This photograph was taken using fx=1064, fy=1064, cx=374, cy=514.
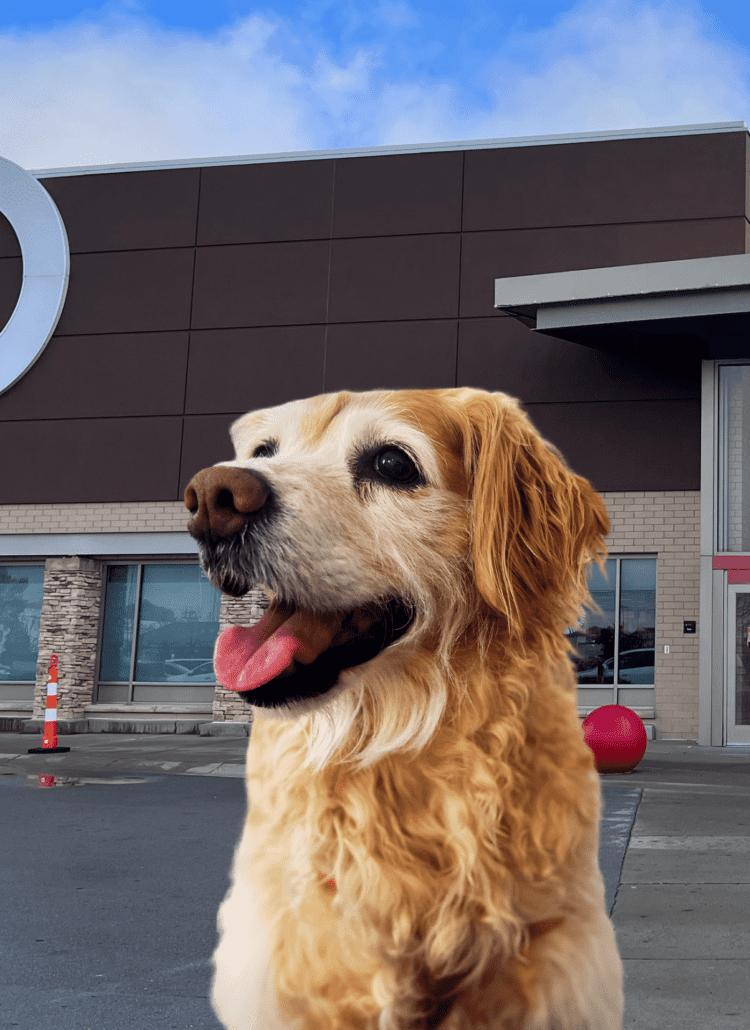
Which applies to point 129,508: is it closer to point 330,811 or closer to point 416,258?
point 416,258

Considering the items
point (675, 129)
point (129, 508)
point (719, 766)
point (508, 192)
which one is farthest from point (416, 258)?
point (719, 766)

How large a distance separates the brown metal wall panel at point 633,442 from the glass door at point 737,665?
190cm

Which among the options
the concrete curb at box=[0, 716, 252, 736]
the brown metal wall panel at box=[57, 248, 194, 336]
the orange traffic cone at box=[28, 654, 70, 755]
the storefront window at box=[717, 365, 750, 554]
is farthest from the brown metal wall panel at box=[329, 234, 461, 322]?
the orange traffic cone at box=[28, 654, 70, 755]

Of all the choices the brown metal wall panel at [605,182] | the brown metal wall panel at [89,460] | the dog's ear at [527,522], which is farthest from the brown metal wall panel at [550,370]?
the dog's ear at [527,522]

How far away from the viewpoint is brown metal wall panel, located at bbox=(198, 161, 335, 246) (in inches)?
742

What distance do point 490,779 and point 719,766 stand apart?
1208 centimetres

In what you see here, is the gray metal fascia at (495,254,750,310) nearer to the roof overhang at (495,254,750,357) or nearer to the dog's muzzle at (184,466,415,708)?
the roof overhang at (495,254,750,357)

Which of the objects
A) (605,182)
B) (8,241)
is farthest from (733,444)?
(8,241)

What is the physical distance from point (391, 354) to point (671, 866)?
12.9 m

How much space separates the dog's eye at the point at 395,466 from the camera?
1798 mm

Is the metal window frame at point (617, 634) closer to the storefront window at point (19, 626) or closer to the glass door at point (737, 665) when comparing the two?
the glass door at point (737, 665)

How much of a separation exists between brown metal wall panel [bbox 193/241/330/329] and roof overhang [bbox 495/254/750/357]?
4054 mm

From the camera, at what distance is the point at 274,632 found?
1.69 m

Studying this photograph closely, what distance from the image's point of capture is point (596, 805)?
1724mm
